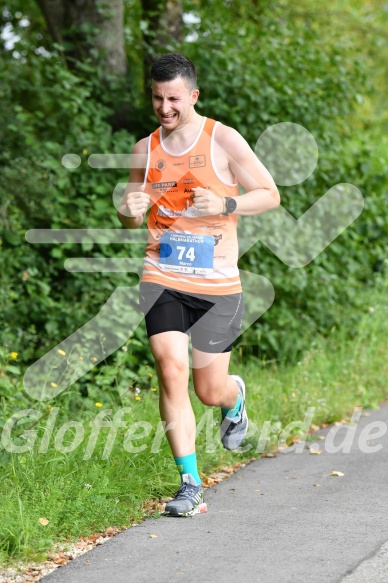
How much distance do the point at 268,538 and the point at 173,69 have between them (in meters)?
2.33

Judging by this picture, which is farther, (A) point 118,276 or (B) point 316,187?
(B) point 316,187

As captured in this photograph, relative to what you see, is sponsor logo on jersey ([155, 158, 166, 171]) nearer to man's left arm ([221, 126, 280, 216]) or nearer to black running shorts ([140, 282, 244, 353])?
man's left arm ([221, 126, 280, 216])

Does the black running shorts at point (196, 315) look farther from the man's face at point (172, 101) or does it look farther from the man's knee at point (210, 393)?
the man's face at point (172, 101)

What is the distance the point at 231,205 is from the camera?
4.85m

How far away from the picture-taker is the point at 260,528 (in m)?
4.59

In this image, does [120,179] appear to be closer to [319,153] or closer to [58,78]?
[58,78]

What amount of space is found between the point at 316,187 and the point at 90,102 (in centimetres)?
246

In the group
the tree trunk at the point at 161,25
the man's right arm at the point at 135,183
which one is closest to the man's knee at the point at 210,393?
the man's right arm at the point at 135,183

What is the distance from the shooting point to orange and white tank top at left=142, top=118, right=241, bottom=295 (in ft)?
16.2

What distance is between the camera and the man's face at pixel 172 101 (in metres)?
4.91

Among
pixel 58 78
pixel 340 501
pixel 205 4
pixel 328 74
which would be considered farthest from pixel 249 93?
pixel 340 501

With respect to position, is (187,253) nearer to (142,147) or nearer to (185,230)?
(185,230)

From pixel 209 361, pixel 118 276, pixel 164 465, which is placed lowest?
pixel 118 276

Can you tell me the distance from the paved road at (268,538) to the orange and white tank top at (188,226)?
115 centimetres
